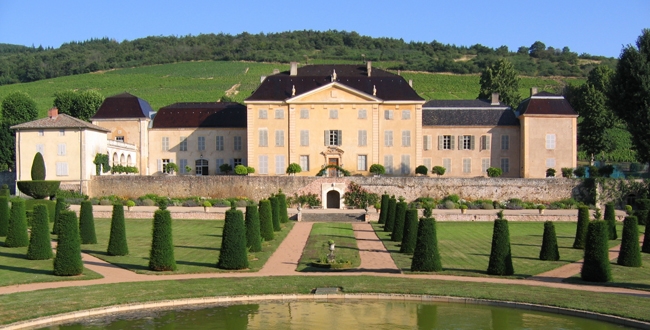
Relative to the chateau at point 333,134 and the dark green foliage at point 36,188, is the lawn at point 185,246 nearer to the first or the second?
the dark green foliage at point 36,188

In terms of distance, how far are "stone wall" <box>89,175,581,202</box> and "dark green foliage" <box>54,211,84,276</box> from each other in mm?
23268

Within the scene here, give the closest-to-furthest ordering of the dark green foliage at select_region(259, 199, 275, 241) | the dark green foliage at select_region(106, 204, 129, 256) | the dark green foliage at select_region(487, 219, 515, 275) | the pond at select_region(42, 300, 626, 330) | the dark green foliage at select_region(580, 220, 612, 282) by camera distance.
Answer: the pond at select_region(42, 300, 626, 330) < the dark green foliage at select_region(580, 220, 612, 282) < the dark green foliage at select_region(487, 219, 515, 275) < the dark green foliage at select_region(106, 204, 129, 256) < the dark green foliage at select_region(259, 199, 275, 241)

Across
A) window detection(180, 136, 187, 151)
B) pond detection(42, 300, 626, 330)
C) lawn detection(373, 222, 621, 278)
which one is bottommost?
pond detection(42, 300, 626, 330)

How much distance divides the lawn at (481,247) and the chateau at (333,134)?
1157cm

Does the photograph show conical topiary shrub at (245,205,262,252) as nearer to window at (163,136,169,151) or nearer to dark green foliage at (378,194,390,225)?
dark green foliage at (378,194,390,225)

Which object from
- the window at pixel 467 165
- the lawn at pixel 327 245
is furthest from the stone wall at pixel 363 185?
the lawn at pixel 327 245

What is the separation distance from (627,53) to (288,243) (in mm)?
23241

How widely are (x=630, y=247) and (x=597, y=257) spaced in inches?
133

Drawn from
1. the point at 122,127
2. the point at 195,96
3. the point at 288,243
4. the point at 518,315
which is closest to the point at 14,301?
the point at 518,315

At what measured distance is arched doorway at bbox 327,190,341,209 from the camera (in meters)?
44.5

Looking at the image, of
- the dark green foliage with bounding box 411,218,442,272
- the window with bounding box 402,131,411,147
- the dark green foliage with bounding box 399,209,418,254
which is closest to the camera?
the dark green foliage with bounding box 411,218,442,272

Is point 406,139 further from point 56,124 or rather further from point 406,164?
point 56,124

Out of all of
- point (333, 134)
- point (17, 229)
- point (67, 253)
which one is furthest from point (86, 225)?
point (333, 134)

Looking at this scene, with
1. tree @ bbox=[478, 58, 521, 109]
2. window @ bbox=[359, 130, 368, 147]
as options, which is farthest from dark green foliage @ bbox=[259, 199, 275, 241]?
tree @ bbox=[478, 58, 521, 109]
